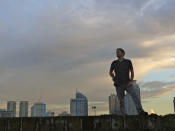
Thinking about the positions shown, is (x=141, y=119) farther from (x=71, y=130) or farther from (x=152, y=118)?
(x=71, y=130)

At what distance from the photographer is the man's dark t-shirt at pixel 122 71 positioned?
27.8ft

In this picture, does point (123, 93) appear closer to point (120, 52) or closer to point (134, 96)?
point (134, 96)

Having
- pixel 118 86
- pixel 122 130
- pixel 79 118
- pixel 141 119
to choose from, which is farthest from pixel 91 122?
pixel 118 86

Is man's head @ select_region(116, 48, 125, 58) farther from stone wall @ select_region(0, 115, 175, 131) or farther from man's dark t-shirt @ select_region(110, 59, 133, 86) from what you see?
stone wall @ select_region(0, 115, 175, 131)

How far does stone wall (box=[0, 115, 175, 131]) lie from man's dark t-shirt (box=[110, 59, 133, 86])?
7.12 feet

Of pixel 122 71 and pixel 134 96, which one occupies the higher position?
pixel 122 71

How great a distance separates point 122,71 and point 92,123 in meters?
2.73

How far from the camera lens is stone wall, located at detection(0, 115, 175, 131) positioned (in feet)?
20.3

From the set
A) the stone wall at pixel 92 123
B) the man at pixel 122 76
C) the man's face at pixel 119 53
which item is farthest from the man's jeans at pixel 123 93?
the stone wall at pixel 92 123

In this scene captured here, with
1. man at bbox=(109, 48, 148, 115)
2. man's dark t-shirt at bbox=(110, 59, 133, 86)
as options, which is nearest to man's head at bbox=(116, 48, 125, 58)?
man at bbox=(109, 48, 148, 115)

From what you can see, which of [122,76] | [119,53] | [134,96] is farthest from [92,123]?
[119,53]

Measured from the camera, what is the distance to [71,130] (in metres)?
6.45

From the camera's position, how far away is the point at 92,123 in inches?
257

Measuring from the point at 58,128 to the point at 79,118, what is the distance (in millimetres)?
660
